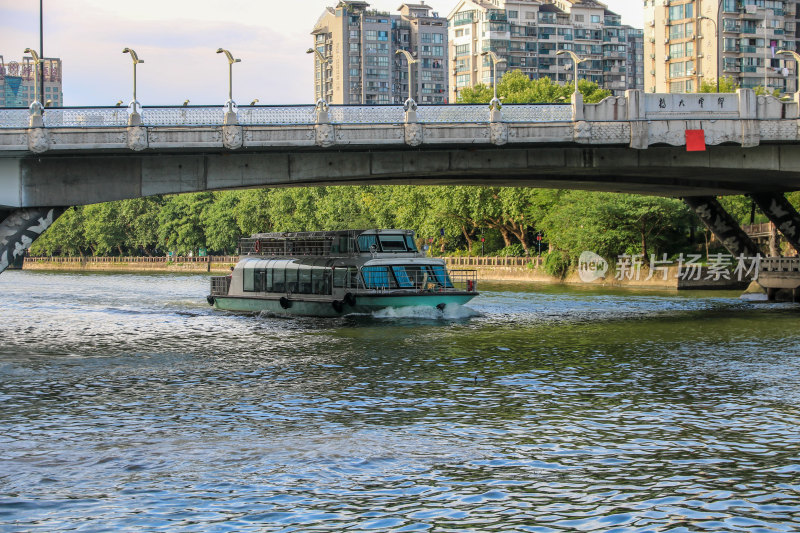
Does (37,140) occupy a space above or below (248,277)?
above

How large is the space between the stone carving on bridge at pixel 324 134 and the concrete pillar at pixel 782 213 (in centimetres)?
2702

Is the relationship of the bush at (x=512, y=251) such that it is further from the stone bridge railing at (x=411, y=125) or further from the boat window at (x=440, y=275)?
the stone bridge railing at (x=411, y=125)

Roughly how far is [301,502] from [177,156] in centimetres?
2683

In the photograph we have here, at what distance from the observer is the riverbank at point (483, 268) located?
234ft

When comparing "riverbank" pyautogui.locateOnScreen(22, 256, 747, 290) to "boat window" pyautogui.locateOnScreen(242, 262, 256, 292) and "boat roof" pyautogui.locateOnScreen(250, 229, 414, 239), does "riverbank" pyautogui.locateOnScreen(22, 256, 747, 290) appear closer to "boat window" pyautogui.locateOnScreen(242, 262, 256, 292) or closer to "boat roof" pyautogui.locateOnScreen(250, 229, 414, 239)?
"boat window" pyautogui.locateOnScreen(242, 262, 256, 292)

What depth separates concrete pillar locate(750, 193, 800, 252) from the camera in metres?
54.1

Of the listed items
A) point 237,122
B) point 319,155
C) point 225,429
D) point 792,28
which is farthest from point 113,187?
point 792,28

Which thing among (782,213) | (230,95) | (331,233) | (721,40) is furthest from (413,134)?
(721,40)

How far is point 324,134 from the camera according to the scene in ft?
125

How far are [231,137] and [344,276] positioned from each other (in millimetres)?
10450

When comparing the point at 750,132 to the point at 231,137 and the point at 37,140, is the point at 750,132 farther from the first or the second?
the point at 37,140

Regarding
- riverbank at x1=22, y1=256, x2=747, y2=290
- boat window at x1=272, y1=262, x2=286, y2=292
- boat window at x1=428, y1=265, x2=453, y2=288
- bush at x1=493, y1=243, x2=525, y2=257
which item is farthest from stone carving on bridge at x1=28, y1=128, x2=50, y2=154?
bush at x1=493, y1=243, x2=525, y2=257

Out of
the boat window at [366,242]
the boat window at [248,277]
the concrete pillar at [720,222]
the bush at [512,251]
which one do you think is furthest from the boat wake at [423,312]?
the bush at [512,251]

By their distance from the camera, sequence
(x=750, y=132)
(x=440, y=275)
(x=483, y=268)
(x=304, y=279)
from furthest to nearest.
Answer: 1. (x=483, y=268)
2. (x=304, y=279)
3. (x=440, y=275)
4. (x=750, y=132)
